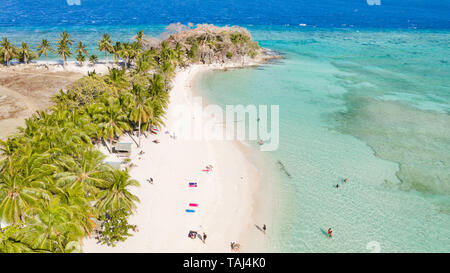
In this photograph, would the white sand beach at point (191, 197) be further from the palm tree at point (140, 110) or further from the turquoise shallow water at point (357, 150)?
the palm tree at point (140, 110)

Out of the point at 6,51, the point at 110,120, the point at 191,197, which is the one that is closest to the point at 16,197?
the point at 191,197

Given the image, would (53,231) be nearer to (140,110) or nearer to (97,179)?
(97,179)

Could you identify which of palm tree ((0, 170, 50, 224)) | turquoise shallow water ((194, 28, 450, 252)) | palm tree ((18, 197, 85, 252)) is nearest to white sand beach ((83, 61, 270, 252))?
turquoise shallow water ((194, 28, 450, 252))

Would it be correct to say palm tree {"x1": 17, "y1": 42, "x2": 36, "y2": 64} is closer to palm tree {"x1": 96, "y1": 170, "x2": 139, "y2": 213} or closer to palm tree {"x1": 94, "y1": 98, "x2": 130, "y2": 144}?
palm tree {"x1": 94, "y1": 98, "x2": 130, "y2": 144}

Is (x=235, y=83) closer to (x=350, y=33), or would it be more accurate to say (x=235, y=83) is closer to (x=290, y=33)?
(x=290, y=33)

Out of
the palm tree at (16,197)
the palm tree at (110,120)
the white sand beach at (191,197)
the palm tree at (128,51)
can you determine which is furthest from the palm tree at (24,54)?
the palm tree at (16,197)
